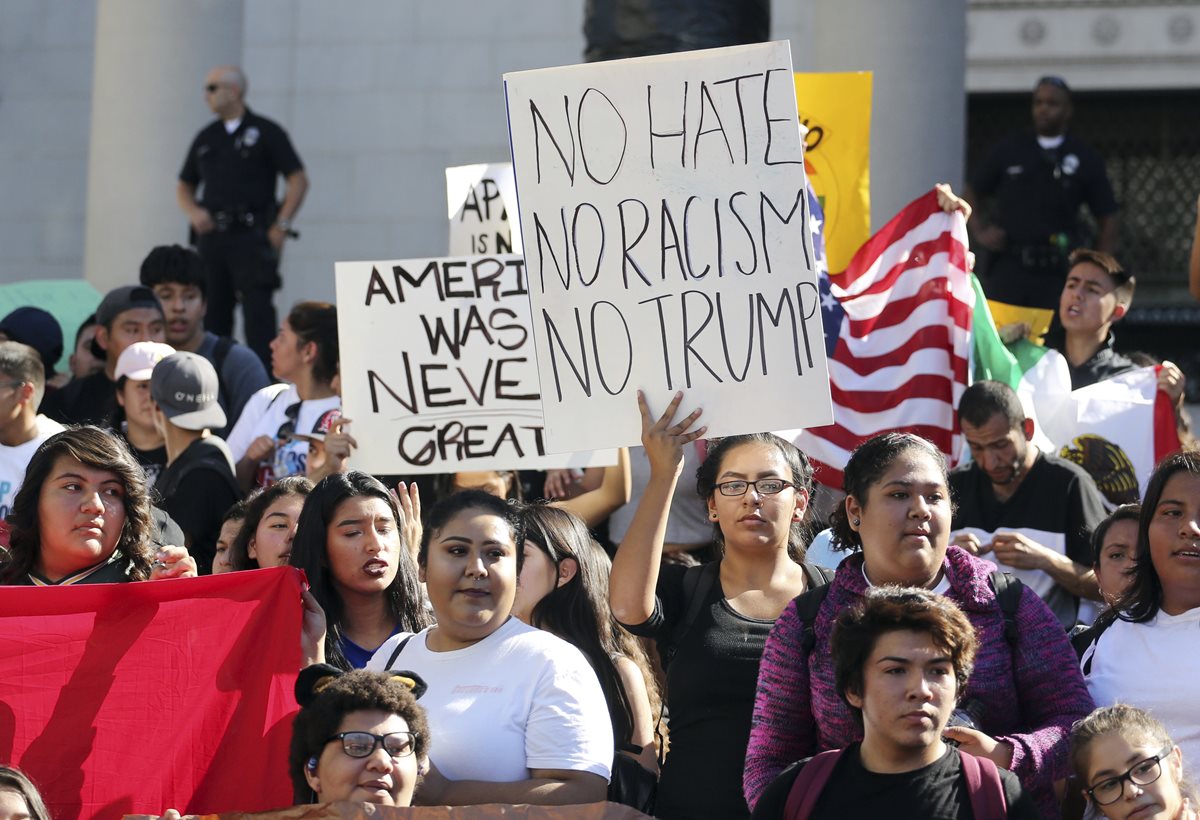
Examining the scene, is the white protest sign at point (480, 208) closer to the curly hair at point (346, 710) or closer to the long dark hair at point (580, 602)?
the long dark hair at point (580, 602)

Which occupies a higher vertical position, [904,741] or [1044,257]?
[1044,257]

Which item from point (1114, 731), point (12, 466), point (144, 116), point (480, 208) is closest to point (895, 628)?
point (1114, 731)

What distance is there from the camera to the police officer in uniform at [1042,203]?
9.95m

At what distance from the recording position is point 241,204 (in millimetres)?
10320

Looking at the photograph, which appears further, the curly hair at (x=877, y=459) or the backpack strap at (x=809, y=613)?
the curly hair at (x=877, y=459)

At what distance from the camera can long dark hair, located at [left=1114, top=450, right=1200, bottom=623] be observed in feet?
15.9

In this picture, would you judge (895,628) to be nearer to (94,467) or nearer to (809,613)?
(809,613)

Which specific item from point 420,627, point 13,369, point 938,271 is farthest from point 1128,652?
point 13,369

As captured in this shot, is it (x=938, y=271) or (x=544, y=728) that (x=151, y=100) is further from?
(x=544, y=728)

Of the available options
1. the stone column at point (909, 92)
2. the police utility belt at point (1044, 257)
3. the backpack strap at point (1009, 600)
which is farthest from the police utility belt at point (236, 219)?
the backpack strap at point (1009, 600)

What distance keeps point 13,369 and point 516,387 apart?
→ 1.76 metres

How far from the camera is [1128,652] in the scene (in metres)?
4.77

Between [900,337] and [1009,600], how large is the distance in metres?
3.26

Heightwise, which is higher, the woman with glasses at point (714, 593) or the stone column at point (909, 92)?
the stone column at point (909, 92)
